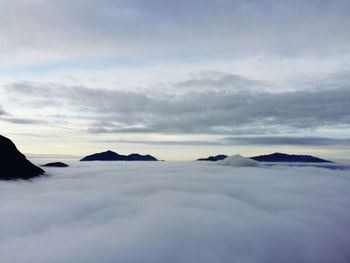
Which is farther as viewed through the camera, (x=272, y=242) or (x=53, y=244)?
(x=272, y=242)

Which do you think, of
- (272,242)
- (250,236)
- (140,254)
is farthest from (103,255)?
(272,242)

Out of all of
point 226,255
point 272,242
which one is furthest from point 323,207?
point 226,255

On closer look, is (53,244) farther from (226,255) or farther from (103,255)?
(226,255)

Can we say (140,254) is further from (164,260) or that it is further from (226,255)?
(226,255)

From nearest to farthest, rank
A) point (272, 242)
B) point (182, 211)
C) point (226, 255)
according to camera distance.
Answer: point (226, 255), point (272, 242), point (182, 211)

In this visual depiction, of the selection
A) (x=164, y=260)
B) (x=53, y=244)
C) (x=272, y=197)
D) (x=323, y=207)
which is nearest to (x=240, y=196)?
(x=272, y=197)

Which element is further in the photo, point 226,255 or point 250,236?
point 250,236

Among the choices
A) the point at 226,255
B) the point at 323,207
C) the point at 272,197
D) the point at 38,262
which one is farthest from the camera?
the point at 272,197

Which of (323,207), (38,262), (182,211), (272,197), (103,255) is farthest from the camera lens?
(272,197)

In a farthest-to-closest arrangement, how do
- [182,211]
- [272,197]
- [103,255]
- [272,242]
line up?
1. [272,197]
2. [182,211]
3. [272,242]
4. [103,255]
